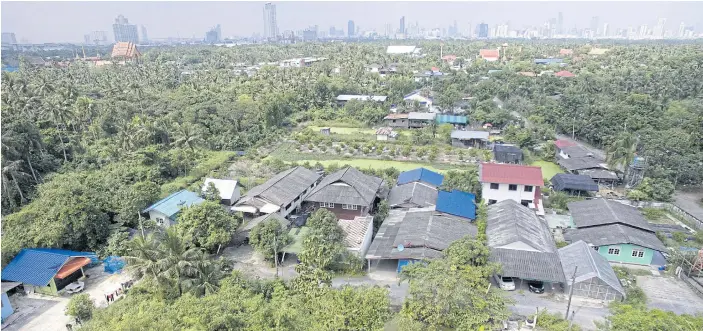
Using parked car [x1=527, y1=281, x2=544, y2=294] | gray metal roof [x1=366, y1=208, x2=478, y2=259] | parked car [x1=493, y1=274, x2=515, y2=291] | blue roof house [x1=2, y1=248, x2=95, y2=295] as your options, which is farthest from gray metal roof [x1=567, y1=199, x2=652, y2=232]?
blue roof house [x1=2, y1=248, x2=95, y2=295]

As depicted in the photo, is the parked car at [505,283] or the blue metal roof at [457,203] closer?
the parked car at [505,283]

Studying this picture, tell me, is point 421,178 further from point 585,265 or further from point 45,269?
point 45,269

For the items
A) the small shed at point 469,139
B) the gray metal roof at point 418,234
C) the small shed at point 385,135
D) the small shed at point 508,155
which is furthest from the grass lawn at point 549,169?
the small shed at point 385,135

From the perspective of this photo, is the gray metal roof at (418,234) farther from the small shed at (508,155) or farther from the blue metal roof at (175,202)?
the small shed at (508,155)

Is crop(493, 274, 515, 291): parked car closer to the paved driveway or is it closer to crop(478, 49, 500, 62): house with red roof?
the paved driveway

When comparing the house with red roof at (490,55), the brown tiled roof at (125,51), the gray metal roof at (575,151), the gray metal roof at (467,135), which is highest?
the brown tiled roof at (125,51)

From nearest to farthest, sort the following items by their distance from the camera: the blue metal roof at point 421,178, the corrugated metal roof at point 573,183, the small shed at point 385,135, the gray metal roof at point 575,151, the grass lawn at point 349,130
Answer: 1. the blue metal roof at point 421,178
2. the corrugated metal roof at point 573,183
3. the gray metal roof at point 575,151
4. the small shed at point 385,135
5. the grass lawn at point 349,130
